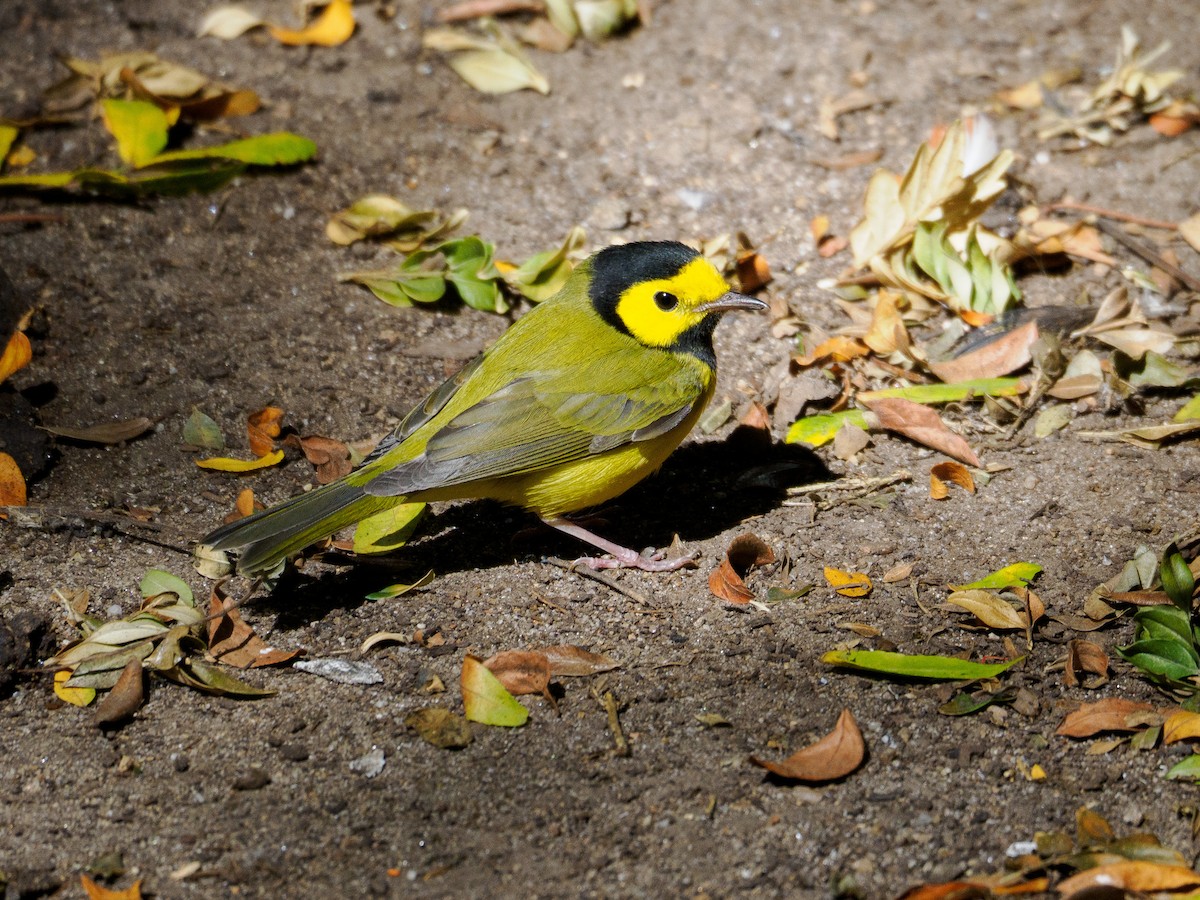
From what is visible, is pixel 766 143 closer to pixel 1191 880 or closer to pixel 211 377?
pixel 211 377

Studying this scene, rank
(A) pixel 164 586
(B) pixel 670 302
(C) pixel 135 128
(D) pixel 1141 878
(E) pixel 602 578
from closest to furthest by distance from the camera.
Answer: (D) pixel 1141 878 → (A) pixel 164 586 → (E) pixel 602 578 → (B) pixel 670 302 → (C) pixel 135 128

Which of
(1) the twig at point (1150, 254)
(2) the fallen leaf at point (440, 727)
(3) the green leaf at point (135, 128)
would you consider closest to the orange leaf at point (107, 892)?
(2) the fallen leaf at point (440, 727)

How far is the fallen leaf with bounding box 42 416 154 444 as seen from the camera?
170 inches

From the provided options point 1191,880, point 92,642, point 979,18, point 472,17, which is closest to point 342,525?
point 92,642

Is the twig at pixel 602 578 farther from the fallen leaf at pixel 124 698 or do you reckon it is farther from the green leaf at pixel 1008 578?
the fallen leaf at pixel 124 698

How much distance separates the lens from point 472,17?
21.9ft

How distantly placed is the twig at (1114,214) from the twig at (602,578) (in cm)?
312

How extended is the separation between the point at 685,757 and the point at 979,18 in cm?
530

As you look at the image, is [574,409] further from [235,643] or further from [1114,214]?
[1114,214]

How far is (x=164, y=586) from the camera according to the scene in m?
3.79

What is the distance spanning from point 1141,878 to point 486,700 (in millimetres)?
1769

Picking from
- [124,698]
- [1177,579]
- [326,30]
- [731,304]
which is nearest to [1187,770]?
[1177,579]

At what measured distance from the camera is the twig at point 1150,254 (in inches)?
207

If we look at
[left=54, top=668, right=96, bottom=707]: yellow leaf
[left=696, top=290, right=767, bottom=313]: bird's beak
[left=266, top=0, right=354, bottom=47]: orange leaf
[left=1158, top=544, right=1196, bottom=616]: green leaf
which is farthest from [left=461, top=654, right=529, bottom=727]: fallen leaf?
[left=266, top=0, right=354, bottom=47]: orange leaf
